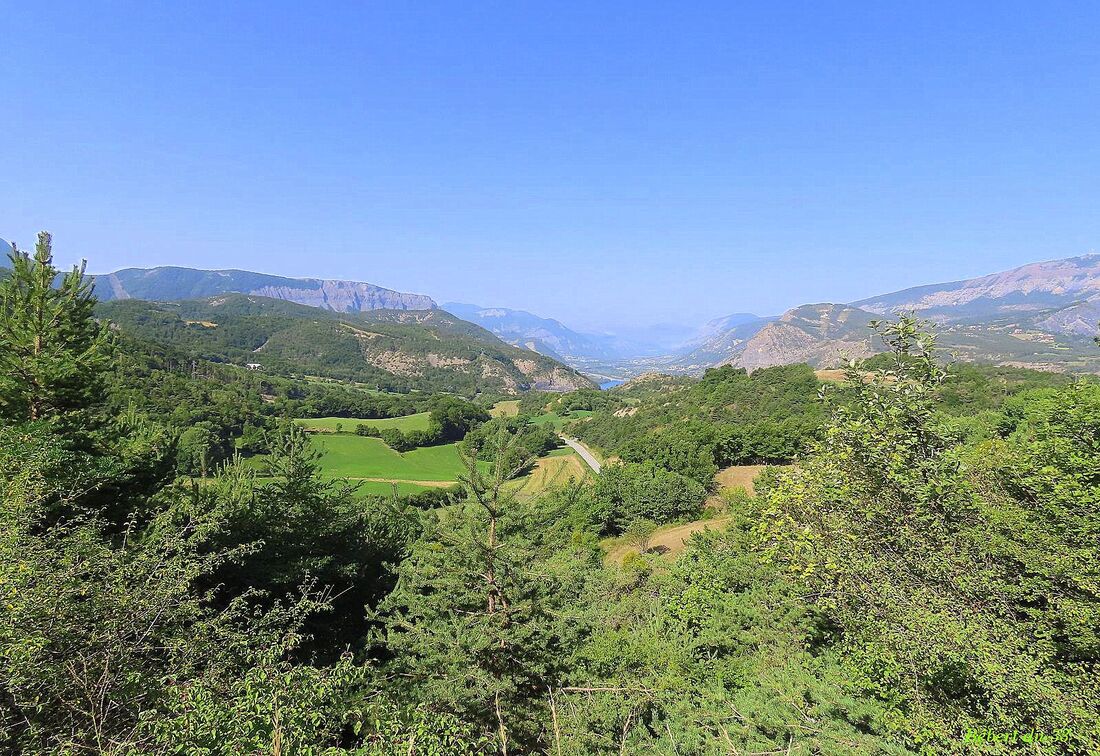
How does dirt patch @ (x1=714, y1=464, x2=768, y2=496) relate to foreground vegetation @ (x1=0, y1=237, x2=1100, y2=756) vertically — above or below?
below

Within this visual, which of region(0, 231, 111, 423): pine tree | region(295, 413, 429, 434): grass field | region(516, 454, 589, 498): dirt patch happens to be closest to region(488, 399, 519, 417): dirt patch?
region(295, 413, 429, 434): grass field

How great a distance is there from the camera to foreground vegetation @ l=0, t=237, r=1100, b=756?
533 cm

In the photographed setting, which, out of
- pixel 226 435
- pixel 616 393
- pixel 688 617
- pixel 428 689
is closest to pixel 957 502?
pixel 688 617

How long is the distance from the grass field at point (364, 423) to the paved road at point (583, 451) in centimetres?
3004

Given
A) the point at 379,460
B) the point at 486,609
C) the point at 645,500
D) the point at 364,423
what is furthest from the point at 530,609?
the point at 364,423

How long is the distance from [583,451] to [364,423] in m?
44.0

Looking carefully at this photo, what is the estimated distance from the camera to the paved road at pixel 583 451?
254 feet

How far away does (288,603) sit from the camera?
13.8m

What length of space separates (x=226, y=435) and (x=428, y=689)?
3142 inches

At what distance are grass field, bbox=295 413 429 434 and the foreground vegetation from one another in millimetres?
73695

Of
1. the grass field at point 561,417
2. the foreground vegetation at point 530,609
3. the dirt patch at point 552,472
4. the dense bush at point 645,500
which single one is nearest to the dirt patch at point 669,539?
the dense bush at point 645,500

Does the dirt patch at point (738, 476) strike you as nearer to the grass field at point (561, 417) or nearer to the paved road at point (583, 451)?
the paved road at point (583, 451)

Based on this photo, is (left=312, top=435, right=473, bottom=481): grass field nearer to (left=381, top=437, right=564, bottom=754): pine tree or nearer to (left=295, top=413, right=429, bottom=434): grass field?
(left=295, top=413, right=429, bottom=434): grass field

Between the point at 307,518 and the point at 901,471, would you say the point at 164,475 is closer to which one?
the point at 307,518
